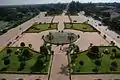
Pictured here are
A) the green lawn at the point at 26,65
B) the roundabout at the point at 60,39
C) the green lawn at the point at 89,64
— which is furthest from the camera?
the roundabout at the point at 60,39

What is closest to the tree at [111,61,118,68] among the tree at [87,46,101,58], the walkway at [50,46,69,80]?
the tree at [87,46,101,58]

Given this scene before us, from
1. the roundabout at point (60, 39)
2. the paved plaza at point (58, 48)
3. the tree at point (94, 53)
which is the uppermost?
the tree at point (94, 53)

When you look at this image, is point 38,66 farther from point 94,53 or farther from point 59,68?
point 94,53

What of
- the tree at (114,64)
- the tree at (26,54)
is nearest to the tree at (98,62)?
the tree at (114,64)

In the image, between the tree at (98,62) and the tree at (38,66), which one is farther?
the tree at (98,62)

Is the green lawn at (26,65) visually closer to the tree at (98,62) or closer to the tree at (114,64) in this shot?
the tree at (98,62)

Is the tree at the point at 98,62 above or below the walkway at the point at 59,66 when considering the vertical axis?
above

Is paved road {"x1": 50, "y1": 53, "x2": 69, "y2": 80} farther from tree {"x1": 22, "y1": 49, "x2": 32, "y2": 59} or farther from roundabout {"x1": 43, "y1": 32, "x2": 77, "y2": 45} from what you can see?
roundabout {"x1": 43, "y1": 32, "x2": 77, "y2": 45}

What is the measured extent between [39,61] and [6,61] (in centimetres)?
364

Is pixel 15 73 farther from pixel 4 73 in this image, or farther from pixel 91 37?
pixel 91 37

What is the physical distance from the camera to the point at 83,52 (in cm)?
2934

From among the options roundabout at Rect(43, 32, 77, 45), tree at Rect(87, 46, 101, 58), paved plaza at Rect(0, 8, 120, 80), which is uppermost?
tree at Rect(87, 46, 101, 58)

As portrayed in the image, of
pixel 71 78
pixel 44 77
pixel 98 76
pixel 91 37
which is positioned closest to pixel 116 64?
pixel 98 76

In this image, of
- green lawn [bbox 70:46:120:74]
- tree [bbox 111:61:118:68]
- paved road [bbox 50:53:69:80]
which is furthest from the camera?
tree [bbox 111:61:118:68]
